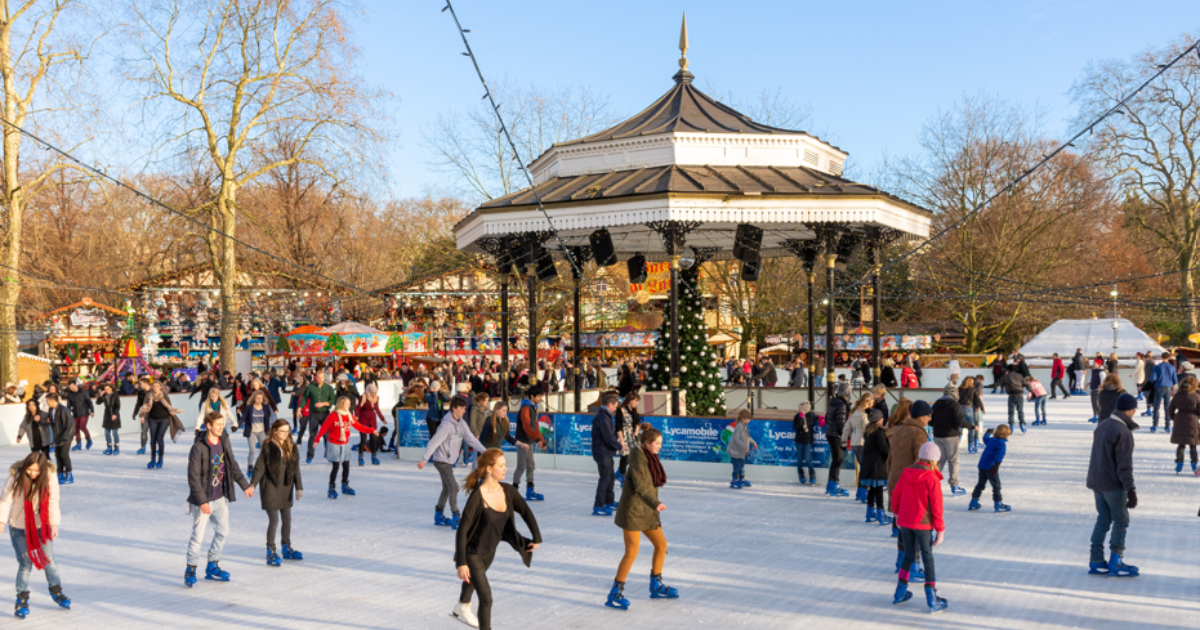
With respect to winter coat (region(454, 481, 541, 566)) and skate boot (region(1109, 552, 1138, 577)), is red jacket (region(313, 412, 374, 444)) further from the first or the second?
skate boot (region(1109, 552, 1138, 577))

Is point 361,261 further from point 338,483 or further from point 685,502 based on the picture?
point 685,502

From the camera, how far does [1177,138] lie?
39.6 m

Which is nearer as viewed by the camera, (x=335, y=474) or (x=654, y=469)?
(x=654, y=469)

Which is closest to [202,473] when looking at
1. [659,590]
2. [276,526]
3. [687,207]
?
[276,526]

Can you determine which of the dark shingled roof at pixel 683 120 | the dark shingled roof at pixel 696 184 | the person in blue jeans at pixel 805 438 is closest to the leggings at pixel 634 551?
the person in blue jeans at pixel 805 438

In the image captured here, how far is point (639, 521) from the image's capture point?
7.02 metres

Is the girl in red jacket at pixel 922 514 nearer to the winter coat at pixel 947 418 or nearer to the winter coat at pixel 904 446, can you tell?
the winter coat at pixel 904 446

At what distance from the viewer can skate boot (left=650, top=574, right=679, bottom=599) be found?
7.20m

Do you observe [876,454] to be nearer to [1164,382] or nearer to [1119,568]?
[1119,568]

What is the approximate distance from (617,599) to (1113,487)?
13.6 feet

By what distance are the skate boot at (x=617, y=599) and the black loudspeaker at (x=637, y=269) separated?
12.9 meters

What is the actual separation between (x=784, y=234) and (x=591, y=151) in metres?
4.78

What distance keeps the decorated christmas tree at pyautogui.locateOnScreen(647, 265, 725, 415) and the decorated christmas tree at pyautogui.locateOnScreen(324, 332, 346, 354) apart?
20057 mm

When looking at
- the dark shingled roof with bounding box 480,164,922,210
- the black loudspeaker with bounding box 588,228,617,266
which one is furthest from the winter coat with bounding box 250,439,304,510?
the black loudspeaker with bounding box 588,228,617,266
